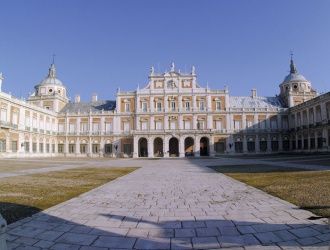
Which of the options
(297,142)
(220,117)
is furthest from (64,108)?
(297,142)

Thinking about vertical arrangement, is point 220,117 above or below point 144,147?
above

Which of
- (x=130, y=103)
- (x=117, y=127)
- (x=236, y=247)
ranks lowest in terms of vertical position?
(x=236, y=247)

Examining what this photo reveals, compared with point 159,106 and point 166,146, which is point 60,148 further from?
point 166,146

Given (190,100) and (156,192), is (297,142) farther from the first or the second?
(156,192)

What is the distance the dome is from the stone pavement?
6922 centimetres

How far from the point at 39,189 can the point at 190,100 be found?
178 ft

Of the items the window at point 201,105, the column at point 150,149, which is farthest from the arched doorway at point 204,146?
the column at point 150,149

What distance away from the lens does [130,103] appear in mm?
65250

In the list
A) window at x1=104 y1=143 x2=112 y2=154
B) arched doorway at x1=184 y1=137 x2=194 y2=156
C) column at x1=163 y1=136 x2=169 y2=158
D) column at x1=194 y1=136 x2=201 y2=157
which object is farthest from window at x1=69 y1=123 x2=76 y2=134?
column at x1=194 y1=136 x2=201 y2=157

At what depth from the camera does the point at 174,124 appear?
63.3 metres

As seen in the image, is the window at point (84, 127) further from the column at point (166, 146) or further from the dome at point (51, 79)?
the column at point (166, 146)

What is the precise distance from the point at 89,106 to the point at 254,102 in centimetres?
3832

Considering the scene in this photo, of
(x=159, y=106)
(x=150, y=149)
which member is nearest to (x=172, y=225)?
(x=150, y=149)

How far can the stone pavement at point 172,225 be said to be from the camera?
4.90 metres
